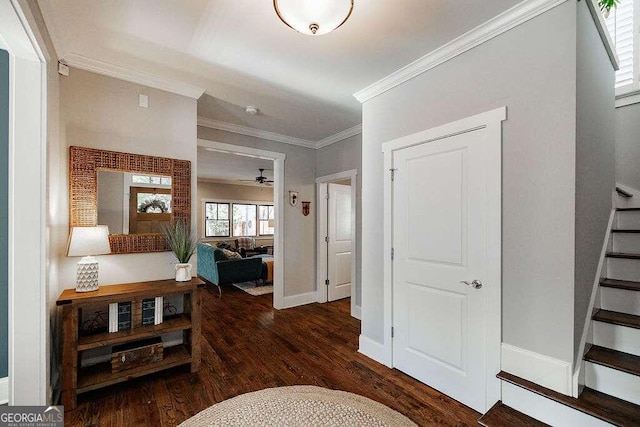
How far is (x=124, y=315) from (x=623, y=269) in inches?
147

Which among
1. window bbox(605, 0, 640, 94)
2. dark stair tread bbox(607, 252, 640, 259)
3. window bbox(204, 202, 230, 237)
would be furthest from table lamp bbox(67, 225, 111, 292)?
window bbox(204, 202, 230, 237)

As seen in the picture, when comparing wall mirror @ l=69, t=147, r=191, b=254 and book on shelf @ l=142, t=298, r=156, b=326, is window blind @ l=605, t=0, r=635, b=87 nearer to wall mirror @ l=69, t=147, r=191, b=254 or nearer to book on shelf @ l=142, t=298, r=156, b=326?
wall mirror @ l=69, t=147, r=191, b=254

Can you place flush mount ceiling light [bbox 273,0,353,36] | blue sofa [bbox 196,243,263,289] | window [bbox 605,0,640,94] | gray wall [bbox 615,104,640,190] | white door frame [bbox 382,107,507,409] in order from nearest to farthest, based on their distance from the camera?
flush mount ceiling light [bbox 273,0,353,36], white door frame [bbox 382,107,507,409], gray wall [bbox 615,104,640,190], window [bbox 605,0,640,94], blue sofa [bbox 196,243,263,289]

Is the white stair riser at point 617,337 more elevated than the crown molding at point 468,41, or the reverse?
the crown molding at point 468,41

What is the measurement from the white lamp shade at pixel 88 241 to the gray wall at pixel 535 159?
9.16 ft

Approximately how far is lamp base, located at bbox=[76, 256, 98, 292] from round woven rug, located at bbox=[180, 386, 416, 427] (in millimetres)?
1226

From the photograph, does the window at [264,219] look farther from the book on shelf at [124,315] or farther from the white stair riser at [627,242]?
the white stair riser at [627,242]

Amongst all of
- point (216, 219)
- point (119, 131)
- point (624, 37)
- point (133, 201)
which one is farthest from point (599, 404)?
point (216, 219)

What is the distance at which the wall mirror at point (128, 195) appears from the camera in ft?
7.54

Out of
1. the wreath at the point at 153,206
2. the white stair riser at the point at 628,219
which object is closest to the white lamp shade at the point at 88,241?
the wreath at the point at 153,206

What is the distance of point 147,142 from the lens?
103 inches

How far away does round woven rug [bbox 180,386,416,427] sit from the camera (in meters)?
1.67

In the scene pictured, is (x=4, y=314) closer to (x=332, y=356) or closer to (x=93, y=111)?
(x=93, y=111)

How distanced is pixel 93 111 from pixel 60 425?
7.55ft
